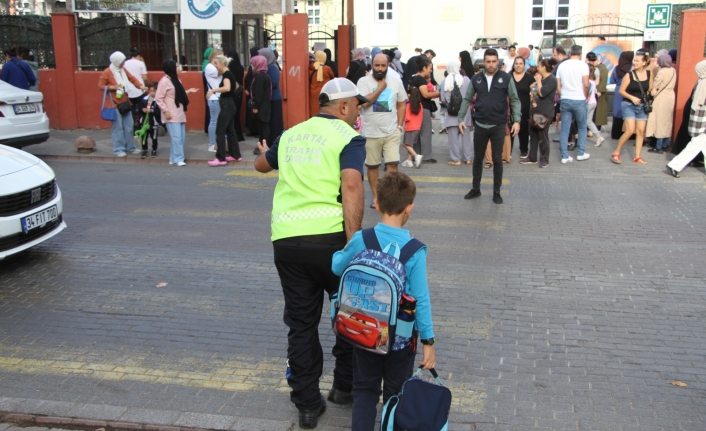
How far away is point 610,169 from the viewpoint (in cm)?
1238

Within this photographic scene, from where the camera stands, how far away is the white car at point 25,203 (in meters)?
6.71

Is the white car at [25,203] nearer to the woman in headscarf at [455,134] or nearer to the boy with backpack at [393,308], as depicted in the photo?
the boy with backpack at [393,308]

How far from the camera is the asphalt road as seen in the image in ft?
14.6

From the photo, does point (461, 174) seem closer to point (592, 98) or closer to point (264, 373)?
point (592, 98)

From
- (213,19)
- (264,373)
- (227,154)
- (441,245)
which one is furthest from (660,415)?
(213,19)

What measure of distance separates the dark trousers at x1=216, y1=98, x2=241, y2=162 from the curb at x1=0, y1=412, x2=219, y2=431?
8.92m

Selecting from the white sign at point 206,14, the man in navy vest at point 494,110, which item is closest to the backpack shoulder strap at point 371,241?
the man in navy vest at point 494,110

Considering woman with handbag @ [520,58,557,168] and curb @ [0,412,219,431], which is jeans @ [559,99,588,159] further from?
curb @ [0,412,219,431]

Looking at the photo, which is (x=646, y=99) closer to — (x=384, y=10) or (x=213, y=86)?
(x=213, y=86)

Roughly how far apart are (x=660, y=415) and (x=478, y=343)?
139 cm

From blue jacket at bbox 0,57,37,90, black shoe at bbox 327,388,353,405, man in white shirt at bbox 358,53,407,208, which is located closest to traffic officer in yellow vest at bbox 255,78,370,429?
black shoe at bbox 327,388,353,405


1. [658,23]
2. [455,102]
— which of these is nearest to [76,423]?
[455,102]

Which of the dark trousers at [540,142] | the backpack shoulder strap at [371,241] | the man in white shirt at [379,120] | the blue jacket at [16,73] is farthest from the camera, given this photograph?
the blue jacket at [16,73]

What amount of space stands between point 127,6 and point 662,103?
11.6 m
